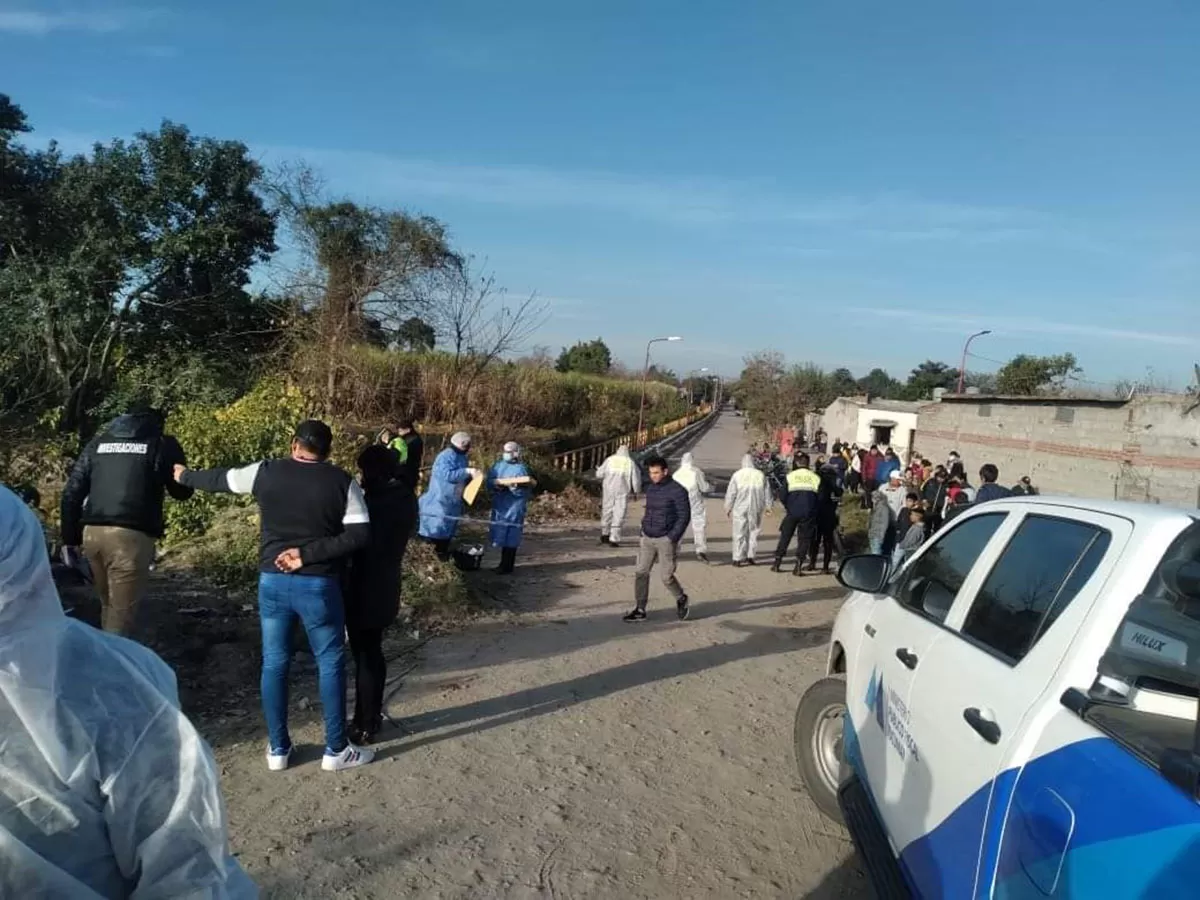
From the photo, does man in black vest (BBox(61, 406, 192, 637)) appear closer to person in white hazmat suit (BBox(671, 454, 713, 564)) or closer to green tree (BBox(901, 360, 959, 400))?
person in white hazmat suit (BBox(671, 454, 713, 564))

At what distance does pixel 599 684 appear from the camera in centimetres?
616

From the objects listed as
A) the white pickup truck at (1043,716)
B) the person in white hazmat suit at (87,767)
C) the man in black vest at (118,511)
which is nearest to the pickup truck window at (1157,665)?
the white pickup truck at (1043,716)

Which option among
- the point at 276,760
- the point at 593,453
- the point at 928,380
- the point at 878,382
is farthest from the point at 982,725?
the point at 878,382

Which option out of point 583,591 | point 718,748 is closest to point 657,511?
point 583,591

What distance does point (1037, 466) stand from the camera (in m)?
18.6

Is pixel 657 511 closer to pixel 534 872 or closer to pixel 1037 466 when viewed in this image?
pixel 534 872

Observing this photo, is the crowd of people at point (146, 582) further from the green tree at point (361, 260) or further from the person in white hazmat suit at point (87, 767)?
the green tree at point (361, 260)

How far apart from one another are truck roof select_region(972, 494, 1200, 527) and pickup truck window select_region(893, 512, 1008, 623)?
27 centimetres

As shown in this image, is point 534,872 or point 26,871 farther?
point 534,872

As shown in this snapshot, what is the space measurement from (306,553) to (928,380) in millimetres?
84699

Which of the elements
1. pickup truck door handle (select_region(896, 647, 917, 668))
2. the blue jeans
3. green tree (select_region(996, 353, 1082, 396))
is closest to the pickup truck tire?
pickup truck door handle (select_region(896, 647, 917, 668))

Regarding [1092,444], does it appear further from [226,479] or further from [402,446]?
[226,479]

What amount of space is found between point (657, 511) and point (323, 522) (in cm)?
420

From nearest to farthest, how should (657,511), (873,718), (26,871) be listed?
(26,871) < (873,718) < (657,511)
